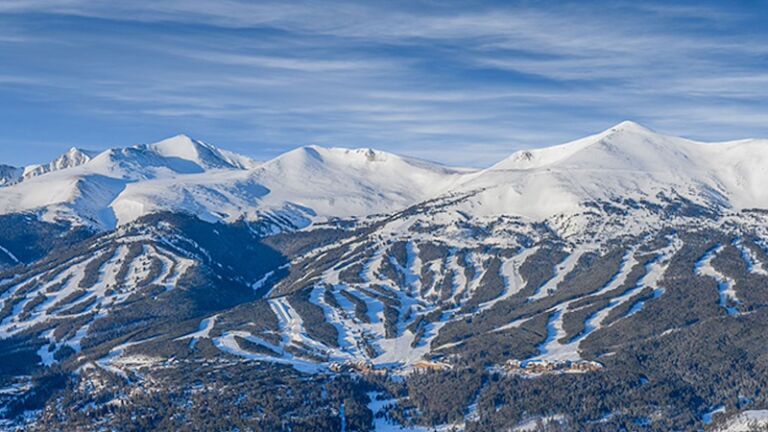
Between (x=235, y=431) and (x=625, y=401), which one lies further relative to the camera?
(x=625, y=401)

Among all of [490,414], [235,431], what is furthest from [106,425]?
[490,414]

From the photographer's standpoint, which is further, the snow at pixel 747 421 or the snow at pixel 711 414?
the snow at pixel 711 414

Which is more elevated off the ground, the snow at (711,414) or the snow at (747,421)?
the snow at (747,421)

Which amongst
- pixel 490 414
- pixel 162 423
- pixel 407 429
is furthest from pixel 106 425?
pixel 490 414

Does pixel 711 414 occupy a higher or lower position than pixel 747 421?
lower

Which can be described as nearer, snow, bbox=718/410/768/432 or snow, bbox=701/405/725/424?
snow, bbox=718/410/768/432

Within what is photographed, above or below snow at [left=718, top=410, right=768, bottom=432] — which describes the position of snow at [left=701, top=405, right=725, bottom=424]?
below

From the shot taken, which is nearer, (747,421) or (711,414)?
(747,421)

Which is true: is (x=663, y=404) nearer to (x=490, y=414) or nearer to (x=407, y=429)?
(x=490, y=414)

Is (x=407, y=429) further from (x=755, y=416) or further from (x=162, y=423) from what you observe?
(x=755, y=416)
